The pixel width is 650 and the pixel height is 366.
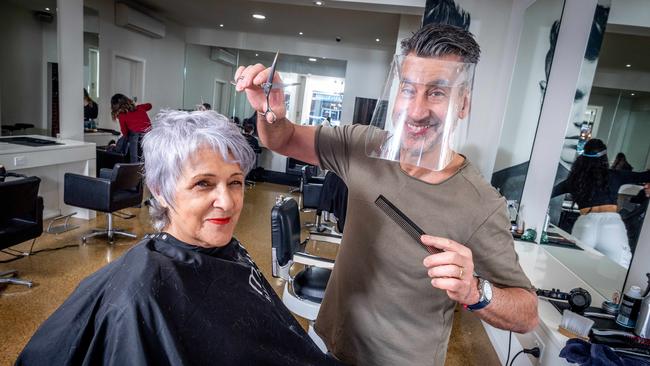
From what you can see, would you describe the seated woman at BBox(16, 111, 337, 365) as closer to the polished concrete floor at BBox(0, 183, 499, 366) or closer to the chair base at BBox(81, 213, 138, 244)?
the polished concrete floor at BBox(0, 183, 499, 366)

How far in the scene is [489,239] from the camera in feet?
2.72

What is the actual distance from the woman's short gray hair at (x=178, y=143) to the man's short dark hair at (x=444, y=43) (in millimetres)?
496

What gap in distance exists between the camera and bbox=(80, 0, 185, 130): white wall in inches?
209

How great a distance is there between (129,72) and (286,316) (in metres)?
6.45

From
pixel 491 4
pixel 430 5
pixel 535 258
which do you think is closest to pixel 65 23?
pixel 430 5

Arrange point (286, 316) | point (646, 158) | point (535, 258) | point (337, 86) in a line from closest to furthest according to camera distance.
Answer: point (286, 316) < point (646, 158) < point (535, 258) < point (337, 86)

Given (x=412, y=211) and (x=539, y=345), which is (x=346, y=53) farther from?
(x=412, y=211)

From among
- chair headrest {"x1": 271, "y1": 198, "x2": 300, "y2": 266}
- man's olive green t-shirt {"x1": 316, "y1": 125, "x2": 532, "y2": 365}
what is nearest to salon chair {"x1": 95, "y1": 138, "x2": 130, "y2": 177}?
chair headrest {"x1": 271, "y1": 198, "x2": 300, "y2": 266}

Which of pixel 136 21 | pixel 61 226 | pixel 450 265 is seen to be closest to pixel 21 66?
pixel 61 226

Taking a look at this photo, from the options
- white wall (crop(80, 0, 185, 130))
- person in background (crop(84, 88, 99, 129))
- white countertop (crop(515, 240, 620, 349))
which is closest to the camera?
white countertop (crop(515, 240, 620, 349))

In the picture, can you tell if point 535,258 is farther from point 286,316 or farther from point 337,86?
point 337,86

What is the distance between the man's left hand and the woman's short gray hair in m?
0.52

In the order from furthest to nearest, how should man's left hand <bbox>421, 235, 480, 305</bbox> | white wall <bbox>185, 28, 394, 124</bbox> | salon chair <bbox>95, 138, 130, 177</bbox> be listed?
1. white wall <bbox>185, 28, 394, 124</bbox>
2. salon chair <bbox>95, 138, 130, 177</bbox>
3. man's left hand <bbox>421, 235, 480, 305</bbox>

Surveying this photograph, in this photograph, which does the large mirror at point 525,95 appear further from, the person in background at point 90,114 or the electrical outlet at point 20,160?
the person in background at point 90,114
